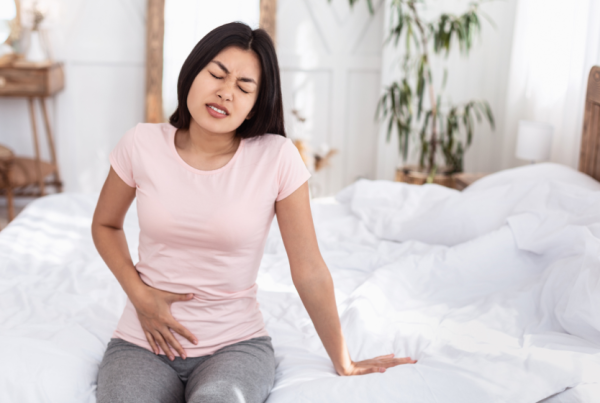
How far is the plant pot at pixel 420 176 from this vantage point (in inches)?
125

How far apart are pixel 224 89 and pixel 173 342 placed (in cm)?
50

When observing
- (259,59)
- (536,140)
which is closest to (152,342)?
(259,59)

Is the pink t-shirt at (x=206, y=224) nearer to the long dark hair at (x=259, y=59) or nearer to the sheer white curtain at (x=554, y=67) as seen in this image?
the long dark hair at (x=259, y=59)

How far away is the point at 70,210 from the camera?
7.32 ft

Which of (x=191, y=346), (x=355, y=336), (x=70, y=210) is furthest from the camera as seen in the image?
(x=70, y=210)

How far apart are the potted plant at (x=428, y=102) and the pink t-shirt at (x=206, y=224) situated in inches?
84.2

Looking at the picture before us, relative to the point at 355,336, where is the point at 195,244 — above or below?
above

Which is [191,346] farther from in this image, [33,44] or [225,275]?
[33,44]

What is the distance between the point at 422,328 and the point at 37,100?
10.3ft

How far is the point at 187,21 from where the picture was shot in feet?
11.6

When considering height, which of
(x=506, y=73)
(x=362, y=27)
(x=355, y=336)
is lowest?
(x=355, y=336)

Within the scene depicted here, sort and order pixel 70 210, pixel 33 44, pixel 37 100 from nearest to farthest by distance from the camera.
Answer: pixel 70 210 → pixel 33 44 → pixel 37 100

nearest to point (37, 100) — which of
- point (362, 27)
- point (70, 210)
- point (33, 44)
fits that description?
point (33, 44)

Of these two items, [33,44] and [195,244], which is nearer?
[195,244]
